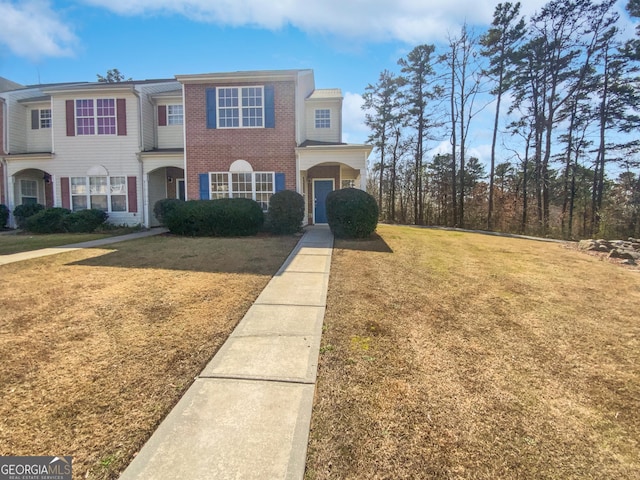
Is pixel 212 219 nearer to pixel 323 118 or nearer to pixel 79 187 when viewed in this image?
pixel 79 187

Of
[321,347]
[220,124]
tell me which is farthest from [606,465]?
[220,124]

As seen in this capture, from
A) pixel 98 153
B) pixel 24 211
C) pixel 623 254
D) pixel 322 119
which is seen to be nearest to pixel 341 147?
pixel 322 119

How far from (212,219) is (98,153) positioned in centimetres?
756

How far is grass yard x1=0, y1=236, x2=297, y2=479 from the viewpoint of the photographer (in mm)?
2252

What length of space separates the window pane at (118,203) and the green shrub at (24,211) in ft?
9.94

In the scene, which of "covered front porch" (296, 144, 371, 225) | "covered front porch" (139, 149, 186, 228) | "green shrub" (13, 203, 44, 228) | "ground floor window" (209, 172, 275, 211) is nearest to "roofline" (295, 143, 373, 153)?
"covered front porch" (296, 144, 371, 225)

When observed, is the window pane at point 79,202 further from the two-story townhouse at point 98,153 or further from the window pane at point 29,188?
the window pane at point 29,188

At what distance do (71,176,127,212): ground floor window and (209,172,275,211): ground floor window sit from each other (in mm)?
4533

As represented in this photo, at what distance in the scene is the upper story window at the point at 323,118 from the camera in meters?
16.9

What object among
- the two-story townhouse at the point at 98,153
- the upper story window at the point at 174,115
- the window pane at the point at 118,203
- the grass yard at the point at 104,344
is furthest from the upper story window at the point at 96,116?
the grass yard at the point at 104,344

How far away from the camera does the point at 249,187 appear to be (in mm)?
13820

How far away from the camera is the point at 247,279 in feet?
19.6

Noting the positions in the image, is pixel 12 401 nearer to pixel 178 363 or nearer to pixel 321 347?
pixel 178 363

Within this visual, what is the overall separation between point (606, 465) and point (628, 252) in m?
10.4
